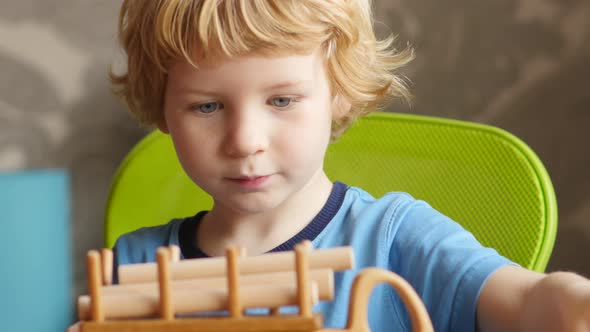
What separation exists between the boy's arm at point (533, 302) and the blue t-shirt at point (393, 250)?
2 centimetres

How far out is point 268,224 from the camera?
86cm

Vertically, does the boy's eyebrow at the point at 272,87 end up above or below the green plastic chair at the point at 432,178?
above

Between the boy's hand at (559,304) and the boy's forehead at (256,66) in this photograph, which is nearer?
the boy's hand at (559,304)

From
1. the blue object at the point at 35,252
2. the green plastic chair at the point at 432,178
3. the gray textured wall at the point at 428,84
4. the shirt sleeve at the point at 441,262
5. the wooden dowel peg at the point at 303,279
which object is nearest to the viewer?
the wooden dowel peg at the point at 303,279

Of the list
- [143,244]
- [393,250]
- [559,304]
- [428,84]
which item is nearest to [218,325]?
[559,304]

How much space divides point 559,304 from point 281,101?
308 millimetres

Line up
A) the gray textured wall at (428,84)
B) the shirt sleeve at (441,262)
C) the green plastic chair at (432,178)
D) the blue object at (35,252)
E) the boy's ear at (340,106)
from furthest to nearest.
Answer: the blue object at (35,252), the gray textured wall at (428,84), the green plastic chair at (432,178), the boy's ear at (340,106), the shirt sleeve at (441,262)

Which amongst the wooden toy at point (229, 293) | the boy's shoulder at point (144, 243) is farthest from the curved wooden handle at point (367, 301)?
the boy's shoulder at point (144, 243)

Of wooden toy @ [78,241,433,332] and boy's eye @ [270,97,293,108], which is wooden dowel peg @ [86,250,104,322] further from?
boy's eye @ [270,97,293,108]

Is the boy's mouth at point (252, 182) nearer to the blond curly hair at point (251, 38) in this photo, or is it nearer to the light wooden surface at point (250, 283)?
the blond curly hair at point (251, 38)

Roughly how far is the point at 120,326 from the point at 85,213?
1.37 meters

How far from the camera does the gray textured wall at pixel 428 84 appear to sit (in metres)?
1.52

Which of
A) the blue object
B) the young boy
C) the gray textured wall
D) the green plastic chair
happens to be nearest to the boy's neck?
the young boy

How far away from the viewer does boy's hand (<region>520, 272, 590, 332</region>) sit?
53 cm
